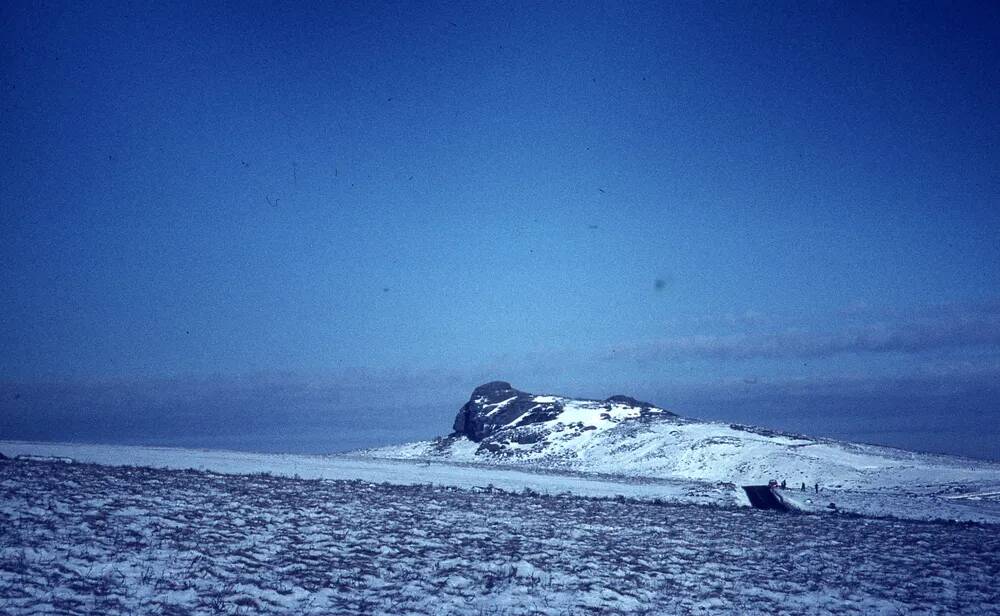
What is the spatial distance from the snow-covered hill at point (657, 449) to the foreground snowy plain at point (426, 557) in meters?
21.6

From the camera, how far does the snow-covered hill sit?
40.0 meters

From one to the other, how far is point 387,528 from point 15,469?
13.3 metres

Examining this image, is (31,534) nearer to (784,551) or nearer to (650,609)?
(650,609)

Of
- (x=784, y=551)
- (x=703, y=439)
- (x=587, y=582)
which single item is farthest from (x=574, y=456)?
(x=587, y=582)

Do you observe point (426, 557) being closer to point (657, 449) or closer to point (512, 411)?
point (657, 449)

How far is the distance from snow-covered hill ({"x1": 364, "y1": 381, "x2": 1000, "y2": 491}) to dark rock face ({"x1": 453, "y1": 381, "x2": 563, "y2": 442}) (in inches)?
6.1

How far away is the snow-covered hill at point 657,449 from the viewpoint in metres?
40.0

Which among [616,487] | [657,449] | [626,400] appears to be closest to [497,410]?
[626,400]

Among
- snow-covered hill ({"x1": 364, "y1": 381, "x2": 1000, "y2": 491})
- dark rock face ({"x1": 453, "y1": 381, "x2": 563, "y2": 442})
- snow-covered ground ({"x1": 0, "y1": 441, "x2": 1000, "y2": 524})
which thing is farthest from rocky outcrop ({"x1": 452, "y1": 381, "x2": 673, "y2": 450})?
snow-covered ground ({"x1": 0, "y1": 441, "x2": 1000, "y2": 524})

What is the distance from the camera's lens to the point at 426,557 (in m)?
13.0

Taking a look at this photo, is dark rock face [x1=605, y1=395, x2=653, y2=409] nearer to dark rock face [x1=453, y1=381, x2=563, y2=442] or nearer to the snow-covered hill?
the snow-covered hill

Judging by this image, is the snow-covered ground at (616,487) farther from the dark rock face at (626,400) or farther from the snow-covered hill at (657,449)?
the dark rock face at (626,400)

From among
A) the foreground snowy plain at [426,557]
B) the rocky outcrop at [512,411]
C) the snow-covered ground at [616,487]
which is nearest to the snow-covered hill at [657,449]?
the rocky outcrop at [512,411]

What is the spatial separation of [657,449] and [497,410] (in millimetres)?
32718
